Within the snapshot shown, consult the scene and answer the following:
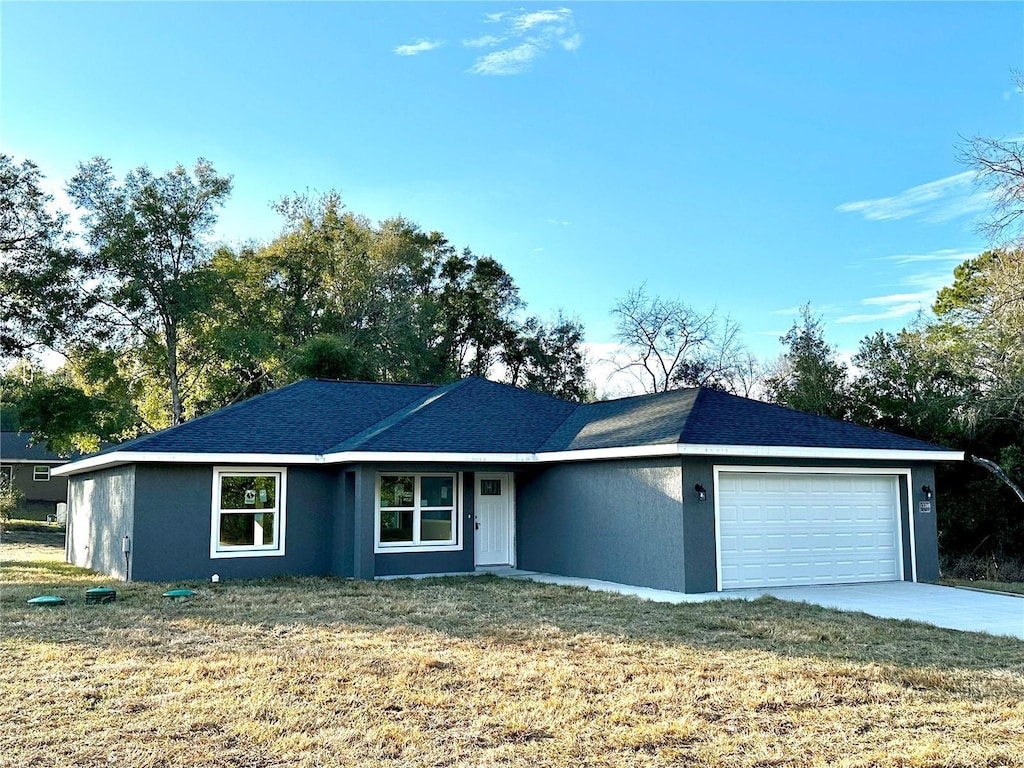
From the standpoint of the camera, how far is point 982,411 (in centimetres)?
1967

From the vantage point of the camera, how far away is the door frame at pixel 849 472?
493 inches

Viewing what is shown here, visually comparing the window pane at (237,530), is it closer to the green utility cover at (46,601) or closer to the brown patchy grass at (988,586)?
the green utility cover at (46,601)

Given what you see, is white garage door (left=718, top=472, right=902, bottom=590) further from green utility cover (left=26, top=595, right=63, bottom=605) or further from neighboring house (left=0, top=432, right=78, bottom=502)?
neighboring house (left=0, top=432, right=78, bottom=502)

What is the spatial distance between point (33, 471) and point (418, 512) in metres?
34.3

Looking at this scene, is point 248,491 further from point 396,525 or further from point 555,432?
point 555,432

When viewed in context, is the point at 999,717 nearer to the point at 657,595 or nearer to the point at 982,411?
the point at 657,595

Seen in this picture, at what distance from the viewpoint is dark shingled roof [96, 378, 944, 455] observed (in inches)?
531

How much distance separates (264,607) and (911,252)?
20876 millimetres

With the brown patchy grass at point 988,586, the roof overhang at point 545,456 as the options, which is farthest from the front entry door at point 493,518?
the brown patchy grass at point 988,586

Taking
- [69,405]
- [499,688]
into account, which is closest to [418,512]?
[499,688]

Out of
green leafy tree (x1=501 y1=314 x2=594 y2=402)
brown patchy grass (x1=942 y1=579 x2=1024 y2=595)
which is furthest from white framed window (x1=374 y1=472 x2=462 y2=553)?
green leafy tree (x1=501 y1=314 x2=594 y2=402)

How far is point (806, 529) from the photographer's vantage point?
13.4 meters

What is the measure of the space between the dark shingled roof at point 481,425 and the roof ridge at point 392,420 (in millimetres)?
54

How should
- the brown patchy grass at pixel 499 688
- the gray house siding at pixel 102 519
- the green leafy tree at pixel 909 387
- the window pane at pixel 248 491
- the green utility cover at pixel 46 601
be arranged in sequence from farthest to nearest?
1. the green leafy tree at pixel 909 387
2. the window pane at pixel 248 491
3. the gray house siding at pixel 102 519
4. the green utility cover at pixel 46 601
5. the brown patchy grass at pixel 499 688
